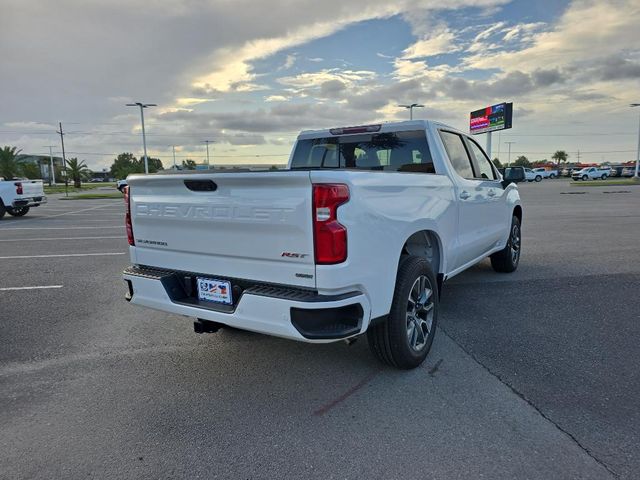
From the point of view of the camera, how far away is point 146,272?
142 inches

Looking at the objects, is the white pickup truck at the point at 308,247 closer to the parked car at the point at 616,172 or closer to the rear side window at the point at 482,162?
the rear side window at the point at 482,162

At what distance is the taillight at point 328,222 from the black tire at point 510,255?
14.7 ft

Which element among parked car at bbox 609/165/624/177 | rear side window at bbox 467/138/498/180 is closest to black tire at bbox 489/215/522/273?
rear side window at bbox 467/138/498/180

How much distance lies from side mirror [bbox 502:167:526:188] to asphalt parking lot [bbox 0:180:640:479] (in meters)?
1.57

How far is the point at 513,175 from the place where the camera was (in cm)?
598

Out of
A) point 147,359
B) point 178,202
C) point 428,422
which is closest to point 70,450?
point 147,359

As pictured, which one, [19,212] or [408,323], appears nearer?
[408,323]

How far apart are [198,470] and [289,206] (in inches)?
61.5

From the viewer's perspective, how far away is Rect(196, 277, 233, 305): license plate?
10.3 feet

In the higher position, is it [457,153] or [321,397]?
[457,153]

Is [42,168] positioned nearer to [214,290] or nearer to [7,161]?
[7,161]

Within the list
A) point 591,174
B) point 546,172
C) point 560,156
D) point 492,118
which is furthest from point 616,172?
point 560,156

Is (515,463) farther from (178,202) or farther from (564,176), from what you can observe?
(564,176)

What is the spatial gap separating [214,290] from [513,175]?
452 cm
